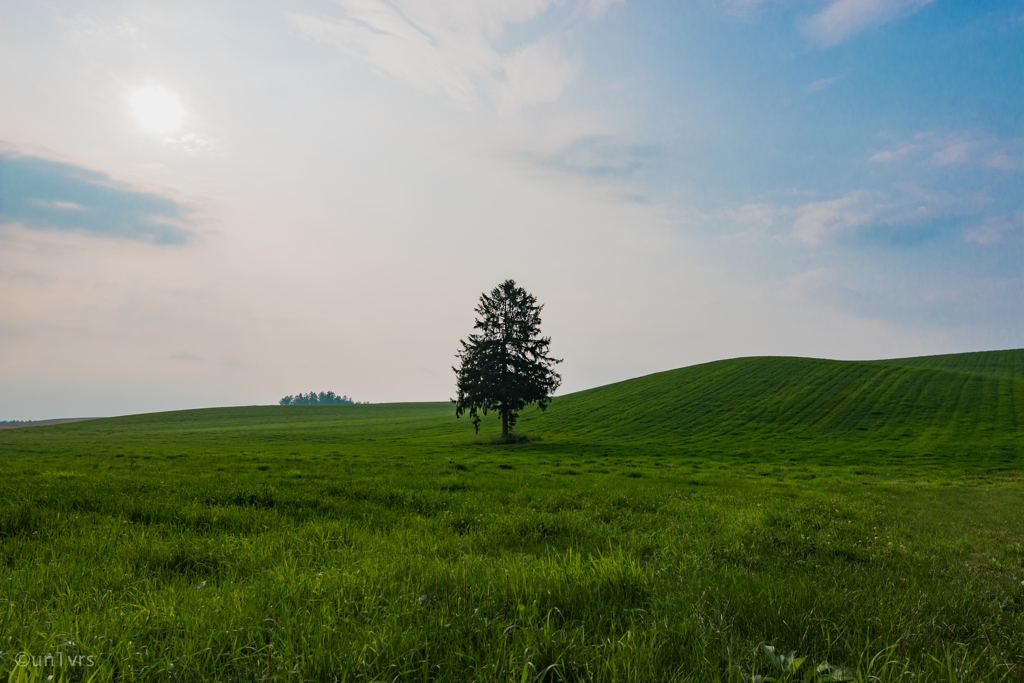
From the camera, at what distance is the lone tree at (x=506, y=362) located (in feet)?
160

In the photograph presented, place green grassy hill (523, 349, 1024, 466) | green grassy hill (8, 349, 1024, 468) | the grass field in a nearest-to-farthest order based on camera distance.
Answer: the grass field < green grassy hill (8, 349, 1024, 468) < green grassy hill (523, 349, 1024, 466)

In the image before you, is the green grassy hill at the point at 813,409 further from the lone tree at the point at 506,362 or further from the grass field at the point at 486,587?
the grass field at the point at 486,587

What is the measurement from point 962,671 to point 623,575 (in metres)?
2.27

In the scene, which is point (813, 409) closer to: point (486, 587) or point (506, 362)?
point (506, 362)

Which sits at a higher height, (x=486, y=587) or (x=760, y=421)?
(x=486, y=587)

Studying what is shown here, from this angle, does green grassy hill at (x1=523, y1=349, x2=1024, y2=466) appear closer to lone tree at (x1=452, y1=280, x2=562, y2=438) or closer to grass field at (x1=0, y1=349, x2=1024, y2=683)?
lone tree at (x1=452, y1=280, x2=562, y2=438)

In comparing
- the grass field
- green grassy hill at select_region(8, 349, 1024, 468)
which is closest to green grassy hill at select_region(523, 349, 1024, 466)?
green grassy hill at select_region(8, 349, 1024, 468)

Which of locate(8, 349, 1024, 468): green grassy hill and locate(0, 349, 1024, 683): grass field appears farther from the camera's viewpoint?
locate(8, 349, 1024, 468): green grassy hill

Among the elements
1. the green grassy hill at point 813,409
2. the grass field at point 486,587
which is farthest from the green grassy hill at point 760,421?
the grass field at point 486,587

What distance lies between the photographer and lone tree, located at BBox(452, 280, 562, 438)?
4881 centimetres

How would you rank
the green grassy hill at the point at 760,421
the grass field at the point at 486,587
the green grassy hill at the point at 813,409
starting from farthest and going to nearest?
the green grassy hill at the point at 813,409 < the green grassy hill at the point at 760,421 < the grass field at the point at 486,587

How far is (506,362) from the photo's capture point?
4997 cm

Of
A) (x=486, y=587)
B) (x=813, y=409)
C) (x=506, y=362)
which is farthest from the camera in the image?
(x=813, y=409)

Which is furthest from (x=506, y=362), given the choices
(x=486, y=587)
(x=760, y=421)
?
(x=486, y=587)
